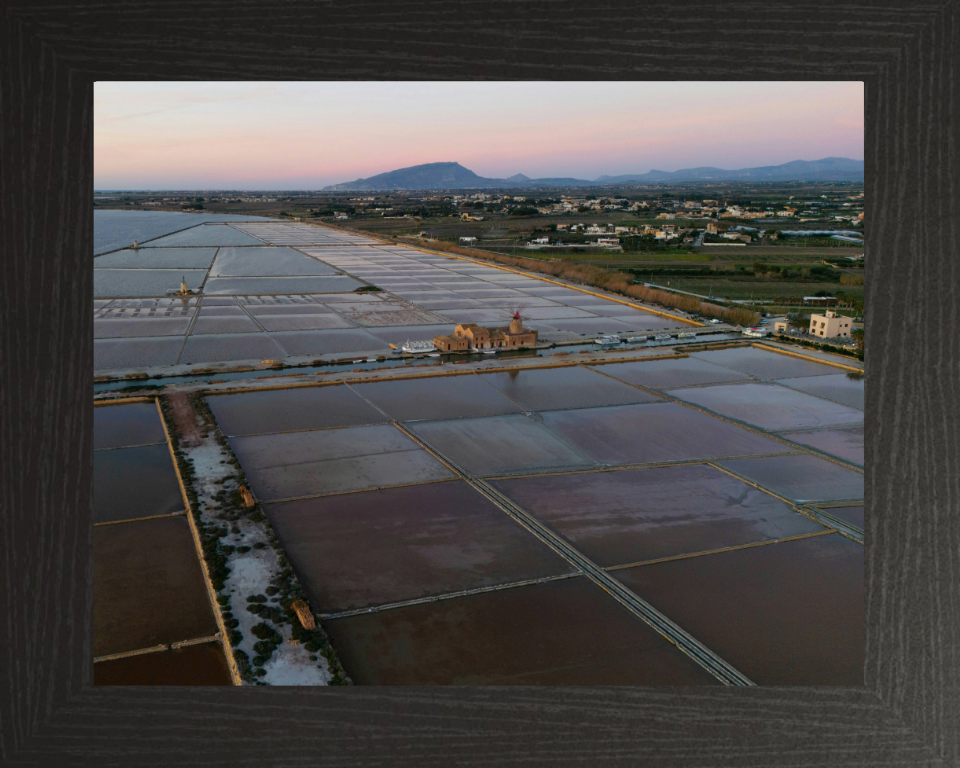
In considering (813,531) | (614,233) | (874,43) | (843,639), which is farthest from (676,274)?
(874,43)

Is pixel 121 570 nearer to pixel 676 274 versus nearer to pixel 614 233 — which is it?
pixel 676 274

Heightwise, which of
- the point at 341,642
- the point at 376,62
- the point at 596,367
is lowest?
the point at 341,642

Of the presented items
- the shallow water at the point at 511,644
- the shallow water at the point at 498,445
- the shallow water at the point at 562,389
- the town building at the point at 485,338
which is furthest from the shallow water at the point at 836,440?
the town building at the point at 485,338

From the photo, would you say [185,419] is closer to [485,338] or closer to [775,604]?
[485,338]

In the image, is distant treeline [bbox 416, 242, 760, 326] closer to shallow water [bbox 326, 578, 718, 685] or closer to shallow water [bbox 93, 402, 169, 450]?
shallow water [bbox 93, 402, 169, 450]

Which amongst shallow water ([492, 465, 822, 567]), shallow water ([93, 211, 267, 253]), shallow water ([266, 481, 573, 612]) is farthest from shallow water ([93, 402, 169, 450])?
shallow water ([93, 211, 267, 253])
